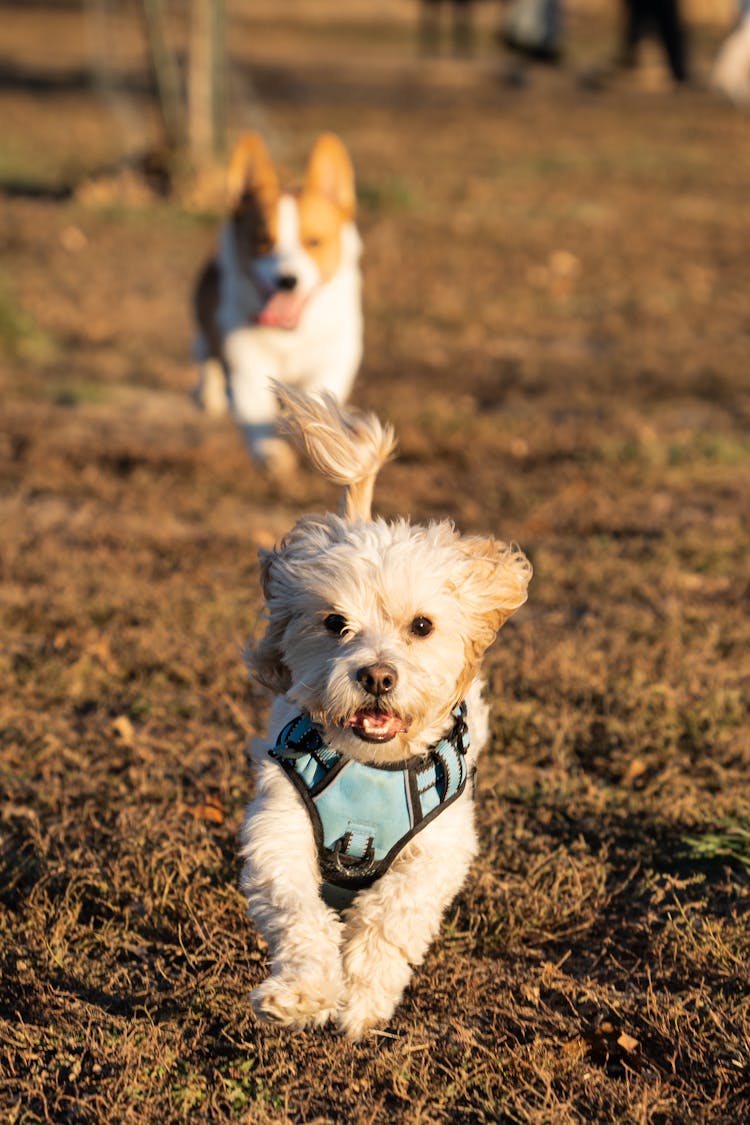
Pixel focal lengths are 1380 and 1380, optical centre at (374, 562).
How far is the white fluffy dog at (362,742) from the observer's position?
10.0 ft

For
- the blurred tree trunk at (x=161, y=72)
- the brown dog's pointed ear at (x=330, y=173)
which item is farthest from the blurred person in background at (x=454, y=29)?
the brown dog's pointed ear at (x=330, y=173)

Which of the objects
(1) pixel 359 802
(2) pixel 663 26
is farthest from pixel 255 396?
(2) pixel 663 26

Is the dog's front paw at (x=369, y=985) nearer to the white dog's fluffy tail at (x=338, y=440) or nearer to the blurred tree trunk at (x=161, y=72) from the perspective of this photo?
the white dog's fluffy tail at (x=338, y=440)

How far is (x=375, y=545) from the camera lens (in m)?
3.33

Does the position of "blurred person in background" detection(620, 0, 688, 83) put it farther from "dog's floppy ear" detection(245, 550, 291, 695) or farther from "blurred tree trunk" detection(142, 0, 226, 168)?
"dog's floppy ear" detection(245, 550, 291, 695)

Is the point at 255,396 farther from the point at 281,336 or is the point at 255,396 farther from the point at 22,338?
the point at 22,338

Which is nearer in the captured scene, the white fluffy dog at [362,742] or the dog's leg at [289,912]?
the dog's leg at [289,912]

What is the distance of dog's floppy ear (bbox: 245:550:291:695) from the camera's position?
3.42 meters

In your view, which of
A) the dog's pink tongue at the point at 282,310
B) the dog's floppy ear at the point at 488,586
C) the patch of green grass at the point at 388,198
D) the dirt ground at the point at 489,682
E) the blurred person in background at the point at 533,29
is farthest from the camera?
the blurred person in background at the point at 533,29

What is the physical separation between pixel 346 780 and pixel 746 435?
19.4 ft

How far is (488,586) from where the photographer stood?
11.2 ft

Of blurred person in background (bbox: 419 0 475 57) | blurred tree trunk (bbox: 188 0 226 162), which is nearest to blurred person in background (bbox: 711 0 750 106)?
blurred tree trunk (bbox: 188 0 226 162)

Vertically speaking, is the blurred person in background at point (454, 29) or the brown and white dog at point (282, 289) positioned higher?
the brown and white dog at point (282, 289)

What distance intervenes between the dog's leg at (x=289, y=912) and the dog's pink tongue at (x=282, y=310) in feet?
14.4
